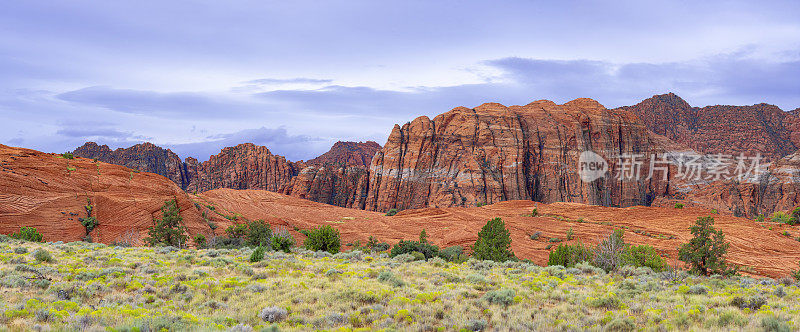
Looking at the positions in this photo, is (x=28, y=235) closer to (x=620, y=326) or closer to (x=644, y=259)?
(x=620, y=326)

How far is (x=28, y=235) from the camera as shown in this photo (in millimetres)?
27312

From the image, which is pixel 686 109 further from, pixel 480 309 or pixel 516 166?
pixel 480 309

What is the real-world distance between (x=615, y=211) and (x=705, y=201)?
5739 centimetres

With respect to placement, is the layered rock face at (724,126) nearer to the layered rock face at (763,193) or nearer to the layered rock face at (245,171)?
the layered rock face at (763,193)

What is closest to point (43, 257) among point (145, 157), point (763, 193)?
point (763, 193)

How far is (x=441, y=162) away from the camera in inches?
3890

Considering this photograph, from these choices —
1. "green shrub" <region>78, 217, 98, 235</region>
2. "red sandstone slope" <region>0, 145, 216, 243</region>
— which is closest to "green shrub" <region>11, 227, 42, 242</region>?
"red sandstone slope" <region>0, 145, 216, 243</region>

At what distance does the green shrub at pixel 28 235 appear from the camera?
27120 mm

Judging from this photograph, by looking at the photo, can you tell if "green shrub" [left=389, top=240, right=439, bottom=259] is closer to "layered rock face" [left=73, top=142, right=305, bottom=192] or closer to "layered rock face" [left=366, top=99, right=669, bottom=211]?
"layered rock face" [left=366, top=99, right=669, bottom=211]

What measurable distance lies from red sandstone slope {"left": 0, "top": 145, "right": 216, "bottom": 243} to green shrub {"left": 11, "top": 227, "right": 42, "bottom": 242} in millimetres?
1798

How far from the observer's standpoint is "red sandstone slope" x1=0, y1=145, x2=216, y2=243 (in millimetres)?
31261

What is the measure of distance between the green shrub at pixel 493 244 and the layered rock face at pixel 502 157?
60.7 metres

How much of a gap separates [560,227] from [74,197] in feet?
152

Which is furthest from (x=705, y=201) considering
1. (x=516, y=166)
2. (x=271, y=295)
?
(x=271, y=295)
